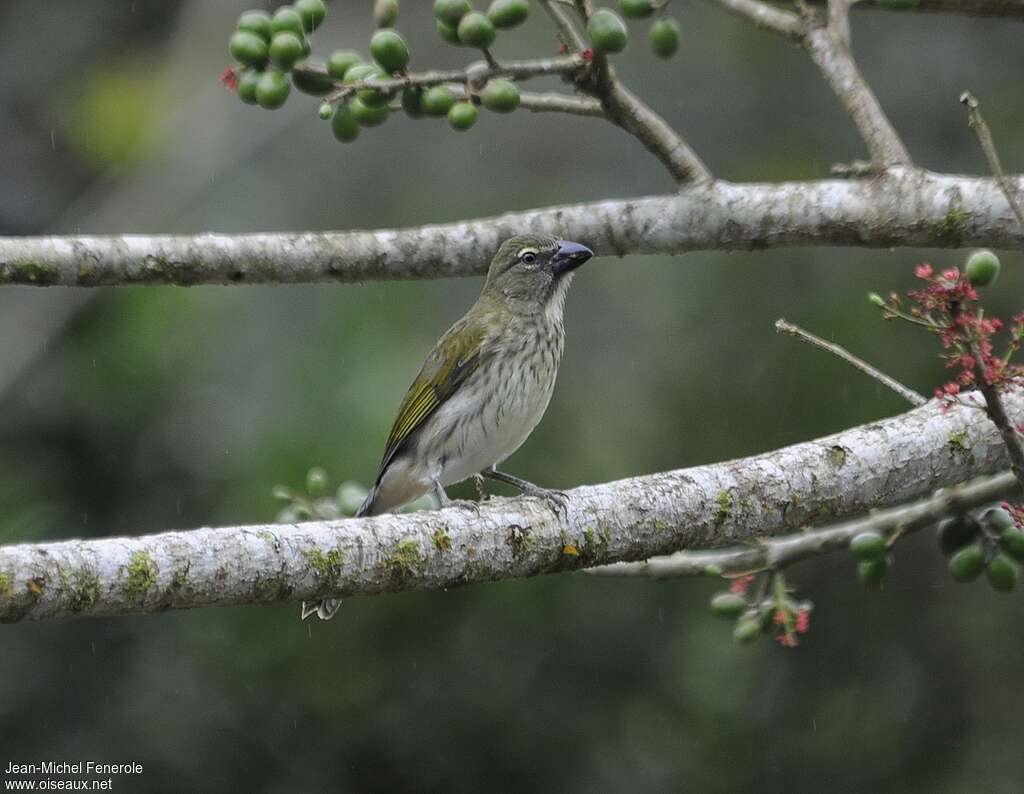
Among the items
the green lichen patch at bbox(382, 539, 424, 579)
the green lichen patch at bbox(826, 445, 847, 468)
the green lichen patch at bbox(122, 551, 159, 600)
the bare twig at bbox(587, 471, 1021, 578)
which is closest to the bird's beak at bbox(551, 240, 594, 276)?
the bare twig at bbox(587, 471, 1021, 578)

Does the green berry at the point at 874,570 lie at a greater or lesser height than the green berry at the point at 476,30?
lesser

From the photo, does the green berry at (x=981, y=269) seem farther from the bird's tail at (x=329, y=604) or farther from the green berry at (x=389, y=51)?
the bird's tail at (x=329, y=604)

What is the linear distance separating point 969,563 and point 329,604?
68.8 inches

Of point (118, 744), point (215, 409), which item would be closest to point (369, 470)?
point (215, 409)

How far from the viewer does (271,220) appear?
7.01 meters

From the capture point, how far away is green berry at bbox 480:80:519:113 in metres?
3.46

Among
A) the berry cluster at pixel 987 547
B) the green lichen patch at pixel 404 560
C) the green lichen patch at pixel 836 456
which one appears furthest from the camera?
the berry cluster at pixel 987 547

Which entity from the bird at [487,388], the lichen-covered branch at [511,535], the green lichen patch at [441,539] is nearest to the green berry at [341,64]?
the bird at [487,388]

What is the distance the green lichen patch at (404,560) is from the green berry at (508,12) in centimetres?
147

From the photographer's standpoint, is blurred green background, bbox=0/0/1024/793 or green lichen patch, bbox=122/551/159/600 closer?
green lichen patch, bbox=122/551/159/600

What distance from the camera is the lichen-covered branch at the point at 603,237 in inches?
140

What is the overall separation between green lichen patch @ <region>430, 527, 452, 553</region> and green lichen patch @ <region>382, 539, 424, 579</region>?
46mm

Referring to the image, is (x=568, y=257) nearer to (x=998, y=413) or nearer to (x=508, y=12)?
(x=508, y=12)

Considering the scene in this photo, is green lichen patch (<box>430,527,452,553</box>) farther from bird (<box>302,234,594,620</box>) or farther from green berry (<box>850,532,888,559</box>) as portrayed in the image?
bird (<box>302,234,594,620</box>)
